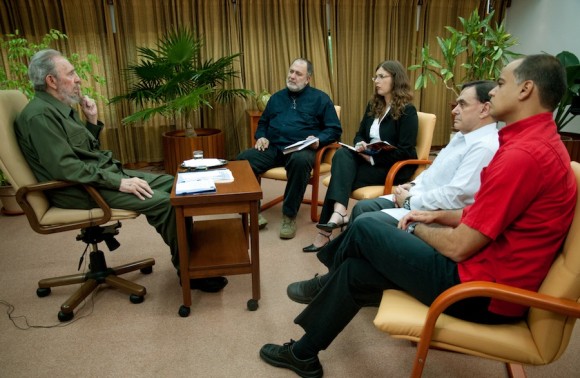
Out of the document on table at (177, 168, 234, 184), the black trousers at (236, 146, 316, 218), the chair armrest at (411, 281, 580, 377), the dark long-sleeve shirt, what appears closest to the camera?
the chair armrest at (411, 281, 580, 377)

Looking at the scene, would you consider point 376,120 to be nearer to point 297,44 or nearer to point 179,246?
point 179,246

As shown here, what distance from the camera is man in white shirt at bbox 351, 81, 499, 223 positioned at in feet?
5.27

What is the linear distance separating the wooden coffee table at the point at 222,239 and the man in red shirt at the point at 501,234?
1.97 ft

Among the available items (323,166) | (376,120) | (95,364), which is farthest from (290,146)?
(95,364)

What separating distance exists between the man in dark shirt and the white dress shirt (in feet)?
3.88

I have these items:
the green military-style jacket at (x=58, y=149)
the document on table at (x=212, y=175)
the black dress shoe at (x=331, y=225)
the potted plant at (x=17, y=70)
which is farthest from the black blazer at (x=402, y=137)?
the potted plant at (x=17, y=70)

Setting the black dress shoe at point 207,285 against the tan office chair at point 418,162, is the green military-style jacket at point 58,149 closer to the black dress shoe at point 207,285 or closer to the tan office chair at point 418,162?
the black dress shoe at point 207,285

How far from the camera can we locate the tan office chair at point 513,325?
3.31 feet

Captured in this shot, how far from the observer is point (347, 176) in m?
2.51

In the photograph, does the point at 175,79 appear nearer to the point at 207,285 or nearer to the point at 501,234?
the point at 207,285

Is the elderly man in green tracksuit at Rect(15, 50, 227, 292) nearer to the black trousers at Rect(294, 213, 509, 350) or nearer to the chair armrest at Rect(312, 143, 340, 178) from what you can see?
the black trousers at Rect(294, 213, 509, 350)

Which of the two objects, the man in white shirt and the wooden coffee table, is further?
the wooden coffee table

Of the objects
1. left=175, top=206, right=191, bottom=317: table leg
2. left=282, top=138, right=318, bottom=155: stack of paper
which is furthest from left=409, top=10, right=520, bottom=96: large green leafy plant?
left=175, top=206, right=191, bottom=317: table leg

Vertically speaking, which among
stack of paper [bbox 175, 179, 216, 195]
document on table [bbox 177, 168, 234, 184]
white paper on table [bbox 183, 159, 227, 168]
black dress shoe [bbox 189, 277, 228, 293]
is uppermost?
stack of paper [bbox 175, 179, 216, 195]
